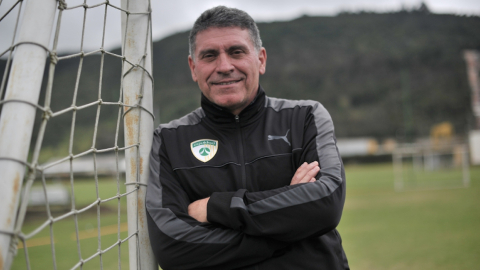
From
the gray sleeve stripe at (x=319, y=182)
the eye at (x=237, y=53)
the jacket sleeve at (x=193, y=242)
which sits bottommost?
the jacket sleeve at (x=193, y=242)

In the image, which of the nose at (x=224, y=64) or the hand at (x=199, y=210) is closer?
the hand at (x=199, y=210)

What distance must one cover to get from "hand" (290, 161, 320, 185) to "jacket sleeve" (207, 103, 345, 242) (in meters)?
0.03

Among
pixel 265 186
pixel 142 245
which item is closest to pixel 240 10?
pixel 265 186

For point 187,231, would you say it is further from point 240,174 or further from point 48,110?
point 48,110

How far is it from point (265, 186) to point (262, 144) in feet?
0.59

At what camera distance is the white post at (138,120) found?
1.72 meters

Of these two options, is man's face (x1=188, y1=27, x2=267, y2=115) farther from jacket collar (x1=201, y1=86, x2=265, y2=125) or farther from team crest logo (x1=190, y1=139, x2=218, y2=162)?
team crest logo (x1=190, y1=139, x2=218, y2=162)

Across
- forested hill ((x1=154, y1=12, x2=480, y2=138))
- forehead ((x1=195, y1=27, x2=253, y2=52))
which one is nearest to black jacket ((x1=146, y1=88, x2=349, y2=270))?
forehead ((x1=195, y1=27, x2=253, y2=52))

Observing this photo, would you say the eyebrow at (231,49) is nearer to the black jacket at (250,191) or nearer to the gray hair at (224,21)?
the gray hair at (224,21)

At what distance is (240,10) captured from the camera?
1.79 m

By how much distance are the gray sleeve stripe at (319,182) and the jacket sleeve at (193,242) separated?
0.39 ft

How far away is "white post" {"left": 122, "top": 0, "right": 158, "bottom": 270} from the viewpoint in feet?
5.64

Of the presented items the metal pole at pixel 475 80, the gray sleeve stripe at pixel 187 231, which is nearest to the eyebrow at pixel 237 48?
the gray sleeve stripe at pixel 187 231

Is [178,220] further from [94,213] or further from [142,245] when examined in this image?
[94,213]
